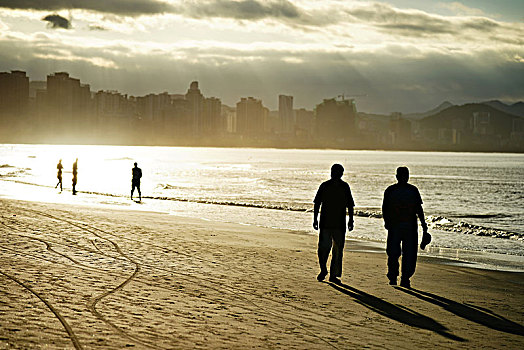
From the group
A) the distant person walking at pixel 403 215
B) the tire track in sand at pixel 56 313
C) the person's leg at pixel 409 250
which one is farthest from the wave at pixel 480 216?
the tire track in sand at pixel 56 313

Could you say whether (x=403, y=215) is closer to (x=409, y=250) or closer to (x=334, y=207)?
(x=409, y=250)

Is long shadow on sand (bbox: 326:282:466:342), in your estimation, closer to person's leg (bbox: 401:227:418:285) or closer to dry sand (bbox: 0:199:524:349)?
dry sand (bbox: 0:199:524:349)

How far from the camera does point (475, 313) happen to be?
821cm

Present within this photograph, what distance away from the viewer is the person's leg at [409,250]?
9.48 metres

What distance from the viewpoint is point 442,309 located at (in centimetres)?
834

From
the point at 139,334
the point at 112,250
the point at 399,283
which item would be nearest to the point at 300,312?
the point at 139,334

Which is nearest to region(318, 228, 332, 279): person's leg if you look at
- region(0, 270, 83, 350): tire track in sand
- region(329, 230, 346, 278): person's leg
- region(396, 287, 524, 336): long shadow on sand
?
region(329, 230, 346, 278): person's leg

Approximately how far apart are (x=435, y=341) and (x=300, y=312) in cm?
183

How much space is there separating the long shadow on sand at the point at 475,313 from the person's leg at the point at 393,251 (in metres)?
0.39

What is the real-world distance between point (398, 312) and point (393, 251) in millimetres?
1820

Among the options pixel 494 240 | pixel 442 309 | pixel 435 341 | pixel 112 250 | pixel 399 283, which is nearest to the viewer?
pixel 435 341

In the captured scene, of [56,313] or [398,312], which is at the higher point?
[56,313]

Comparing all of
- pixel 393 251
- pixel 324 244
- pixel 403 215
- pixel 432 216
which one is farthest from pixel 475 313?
pixel 432 216

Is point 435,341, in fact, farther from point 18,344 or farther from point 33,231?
point 33,231
